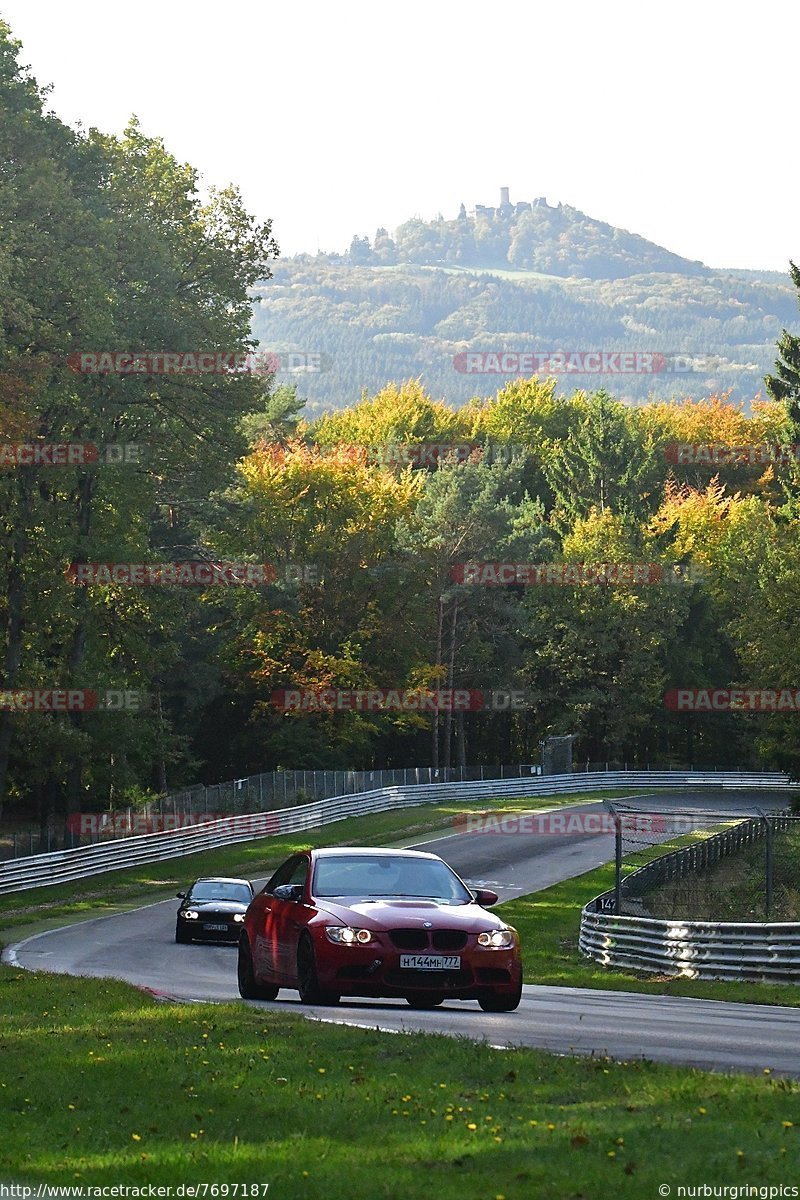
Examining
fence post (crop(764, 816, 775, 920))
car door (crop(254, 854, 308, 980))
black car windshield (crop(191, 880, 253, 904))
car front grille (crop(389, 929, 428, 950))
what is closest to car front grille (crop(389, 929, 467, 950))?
car front grille (crop(389, 929, 428, 950))

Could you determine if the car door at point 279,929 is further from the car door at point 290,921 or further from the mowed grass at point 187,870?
the mowed grass at point 187,870

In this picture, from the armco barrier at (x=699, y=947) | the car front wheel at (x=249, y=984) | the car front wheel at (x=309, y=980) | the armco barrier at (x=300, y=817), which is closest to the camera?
the car front wheel at (x=309, y=980)

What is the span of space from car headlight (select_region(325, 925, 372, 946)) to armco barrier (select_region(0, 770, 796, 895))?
2895 cm

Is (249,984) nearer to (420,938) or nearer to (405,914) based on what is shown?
(405,914)

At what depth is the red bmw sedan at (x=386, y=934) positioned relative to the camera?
14555 mm

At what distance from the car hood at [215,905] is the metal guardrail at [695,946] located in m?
6.44

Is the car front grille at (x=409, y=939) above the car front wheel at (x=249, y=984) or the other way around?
above

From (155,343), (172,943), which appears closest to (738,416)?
(155,343)

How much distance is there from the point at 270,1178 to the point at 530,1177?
109 cm

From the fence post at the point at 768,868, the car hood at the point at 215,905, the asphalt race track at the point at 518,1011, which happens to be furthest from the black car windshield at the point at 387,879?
the car hood at the point at 215,905

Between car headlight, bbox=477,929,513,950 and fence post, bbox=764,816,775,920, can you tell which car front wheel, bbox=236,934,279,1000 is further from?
fence post, bbox=764,816,775,920

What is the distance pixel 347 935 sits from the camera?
578 inches

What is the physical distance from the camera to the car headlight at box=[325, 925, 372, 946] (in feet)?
47.9

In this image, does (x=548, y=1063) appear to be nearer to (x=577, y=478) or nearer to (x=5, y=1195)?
(x=5, y=1195)
